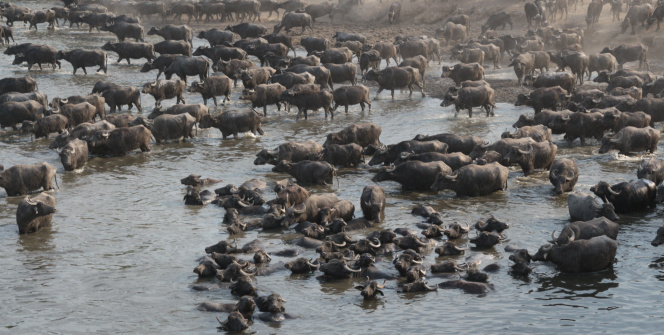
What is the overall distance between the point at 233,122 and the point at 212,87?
4.87 metres

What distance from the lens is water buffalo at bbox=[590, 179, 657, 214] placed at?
1795 centimetres

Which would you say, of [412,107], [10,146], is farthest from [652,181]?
[10,146]

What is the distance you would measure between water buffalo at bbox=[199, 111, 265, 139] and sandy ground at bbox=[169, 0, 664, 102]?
9767 millimetres

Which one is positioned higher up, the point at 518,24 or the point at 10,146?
the point at 518,24

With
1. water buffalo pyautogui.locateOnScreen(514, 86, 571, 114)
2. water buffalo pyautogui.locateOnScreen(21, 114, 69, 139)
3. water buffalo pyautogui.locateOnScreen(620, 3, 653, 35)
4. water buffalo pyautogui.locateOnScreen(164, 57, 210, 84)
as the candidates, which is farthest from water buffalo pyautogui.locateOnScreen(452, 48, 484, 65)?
water buffalo pyautogui.locateOnScreen(21, 114, 69, 139)

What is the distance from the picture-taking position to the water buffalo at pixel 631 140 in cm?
2266

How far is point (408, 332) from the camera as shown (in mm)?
12633

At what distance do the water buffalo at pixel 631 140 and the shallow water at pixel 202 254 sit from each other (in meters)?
0.40

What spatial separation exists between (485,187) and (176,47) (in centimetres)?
2484

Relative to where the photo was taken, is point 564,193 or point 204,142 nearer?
point 564,193

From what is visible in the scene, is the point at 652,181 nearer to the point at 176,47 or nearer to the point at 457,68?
the point at 457,68

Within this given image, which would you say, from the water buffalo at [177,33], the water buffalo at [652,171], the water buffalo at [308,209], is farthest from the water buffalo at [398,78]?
the water buffalo at [177,33]

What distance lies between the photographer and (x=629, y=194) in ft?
58.9

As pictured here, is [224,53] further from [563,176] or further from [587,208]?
[587,208]
